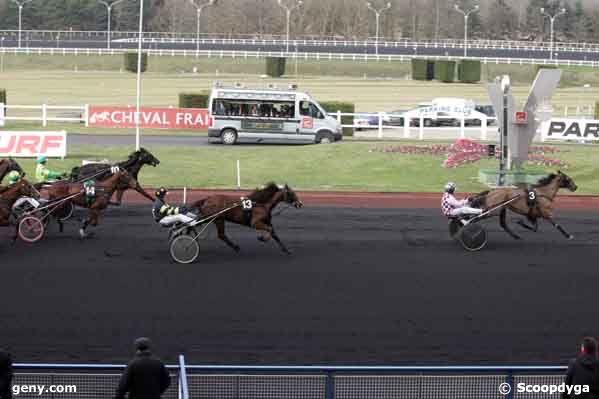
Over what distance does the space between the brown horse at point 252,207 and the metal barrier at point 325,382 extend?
27.0ft

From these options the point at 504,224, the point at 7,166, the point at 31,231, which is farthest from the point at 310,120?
the point at 31,231

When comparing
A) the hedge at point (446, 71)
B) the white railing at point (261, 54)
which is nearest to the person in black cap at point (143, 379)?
the hedge at point (446, 71)

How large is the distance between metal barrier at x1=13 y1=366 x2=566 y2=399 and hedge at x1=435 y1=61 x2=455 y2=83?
6682 cm

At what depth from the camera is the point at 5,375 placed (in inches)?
319

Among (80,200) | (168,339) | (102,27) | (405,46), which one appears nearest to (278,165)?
(80,200)

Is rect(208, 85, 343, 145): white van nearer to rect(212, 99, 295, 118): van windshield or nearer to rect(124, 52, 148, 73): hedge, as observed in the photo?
rect(212, 99, 295, 118): van windshield

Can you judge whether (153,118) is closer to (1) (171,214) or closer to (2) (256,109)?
(2) (256,109)

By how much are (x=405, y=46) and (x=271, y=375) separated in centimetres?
8600

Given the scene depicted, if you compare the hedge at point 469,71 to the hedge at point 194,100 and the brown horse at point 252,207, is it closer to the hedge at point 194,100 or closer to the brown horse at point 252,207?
the hedge at point 194,100

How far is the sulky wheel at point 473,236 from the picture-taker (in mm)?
18188

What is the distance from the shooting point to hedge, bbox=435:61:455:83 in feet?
244

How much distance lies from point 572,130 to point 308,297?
22511mm

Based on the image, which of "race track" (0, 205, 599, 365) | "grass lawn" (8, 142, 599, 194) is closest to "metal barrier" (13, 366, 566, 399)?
"race track" (0, 205, 599, 365)

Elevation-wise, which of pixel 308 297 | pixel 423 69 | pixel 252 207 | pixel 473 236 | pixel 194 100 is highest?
pixel 423 69
